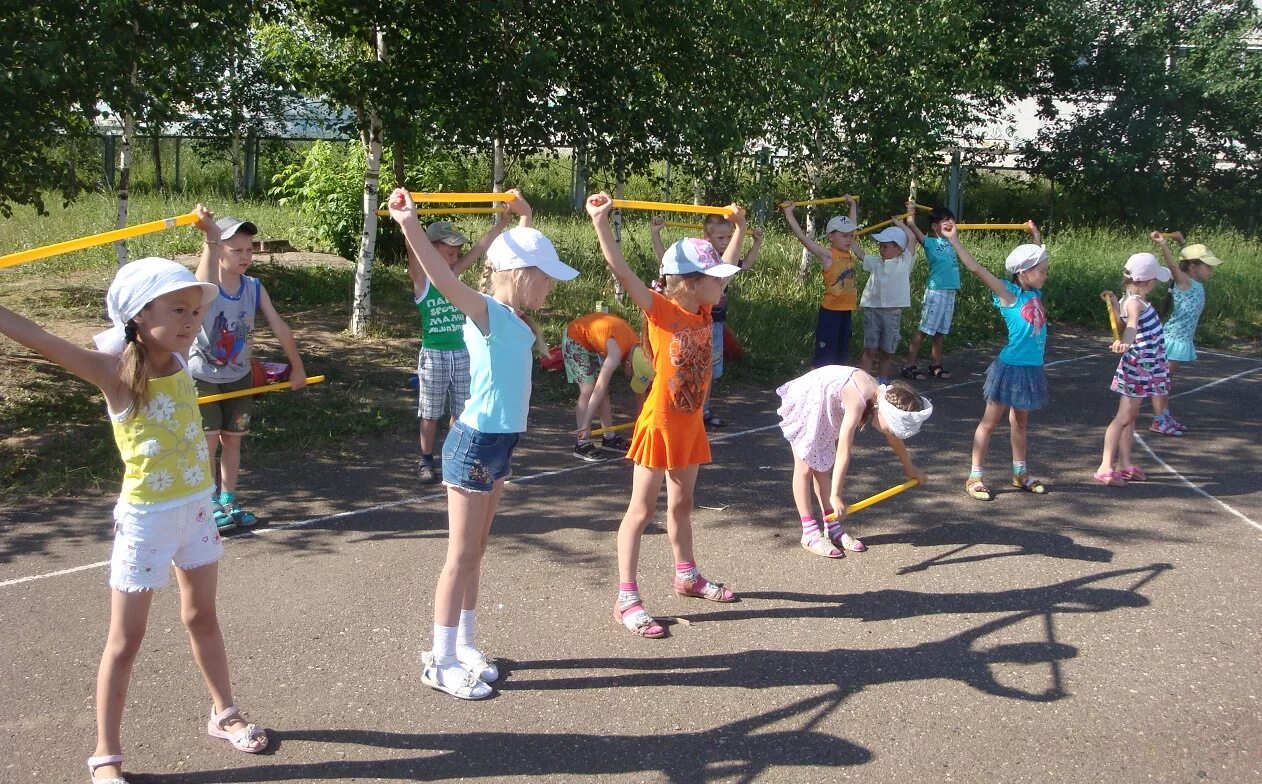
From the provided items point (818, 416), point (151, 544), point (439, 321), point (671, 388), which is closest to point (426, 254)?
point (151, 544)

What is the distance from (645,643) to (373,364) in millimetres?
5346

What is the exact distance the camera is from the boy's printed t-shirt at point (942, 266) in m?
10.5

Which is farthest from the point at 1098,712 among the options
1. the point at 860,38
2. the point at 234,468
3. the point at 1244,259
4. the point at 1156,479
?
the point at 1244,259

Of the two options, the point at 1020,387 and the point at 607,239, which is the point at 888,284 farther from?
the point at 607,239

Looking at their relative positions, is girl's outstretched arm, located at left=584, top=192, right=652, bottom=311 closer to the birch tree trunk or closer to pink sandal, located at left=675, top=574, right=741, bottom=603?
pink sandal, located at left=675, top=574, right=741, bottom=603

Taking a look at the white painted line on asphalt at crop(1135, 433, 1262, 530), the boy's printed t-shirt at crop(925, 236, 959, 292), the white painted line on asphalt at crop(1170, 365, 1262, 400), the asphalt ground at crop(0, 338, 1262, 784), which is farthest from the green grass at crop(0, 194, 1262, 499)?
the white painted line on asphalt at crop(1135, 433, 1262, 530)

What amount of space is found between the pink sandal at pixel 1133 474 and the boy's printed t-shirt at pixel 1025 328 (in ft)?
3.81

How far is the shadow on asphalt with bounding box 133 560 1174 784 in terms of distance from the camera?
361 cm

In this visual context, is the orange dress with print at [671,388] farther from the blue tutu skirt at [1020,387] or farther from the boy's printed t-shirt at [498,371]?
the blue tutu skirt at [1020,387]

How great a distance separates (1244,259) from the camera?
56.3 ft

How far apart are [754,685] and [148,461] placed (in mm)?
2373

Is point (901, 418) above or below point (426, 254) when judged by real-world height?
below

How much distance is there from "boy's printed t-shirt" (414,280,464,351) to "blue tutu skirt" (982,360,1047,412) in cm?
329

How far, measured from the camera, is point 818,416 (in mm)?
5500
